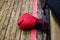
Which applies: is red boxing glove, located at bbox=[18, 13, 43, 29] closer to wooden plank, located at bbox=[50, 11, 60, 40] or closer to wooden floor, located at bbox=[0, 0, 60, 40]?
wooden floor, located at bbox=[0, 0, 60, 40]

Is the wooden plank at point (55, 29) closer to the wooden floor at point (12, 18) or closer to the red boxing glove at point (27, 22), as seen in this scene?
the wooden floor at point (12, 18)

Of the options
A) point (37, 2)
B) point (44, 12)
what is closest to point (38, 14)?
point (44, 12)

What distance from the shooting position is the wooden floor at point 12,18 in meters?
1.52

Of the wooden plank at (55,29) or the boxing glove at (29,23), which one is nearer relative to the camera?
the wooden plank at (55,29)

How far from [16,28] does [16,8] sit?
0.46m

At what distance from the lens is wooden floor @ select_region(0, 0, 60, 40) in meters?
1.52

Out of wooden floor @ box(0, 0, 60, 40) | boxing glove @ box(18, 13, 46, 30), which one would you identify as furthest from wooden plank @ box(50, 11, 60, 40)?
boxing glove @ box(18, 13, 46, 30)

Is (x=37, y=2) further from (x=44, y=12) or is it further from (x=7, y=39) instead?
(x=7, y=39)

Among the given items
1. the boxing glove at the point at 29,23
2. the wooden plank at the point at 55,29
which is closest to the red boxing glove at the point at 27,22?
the boxing glove at the point at 29,23

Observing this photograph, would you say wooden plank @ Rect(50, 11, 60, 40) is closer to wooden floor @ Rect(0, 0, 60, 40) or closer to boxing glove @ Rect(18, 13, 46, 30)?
wooden floor @ Rect(0, 0, 60, 40)

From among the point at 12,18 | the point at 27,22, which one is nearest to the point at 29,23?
the point at 27,22

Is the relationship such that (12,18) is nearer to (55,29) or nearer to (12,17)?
(12,17)

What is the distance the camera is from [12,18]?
5.82 ft

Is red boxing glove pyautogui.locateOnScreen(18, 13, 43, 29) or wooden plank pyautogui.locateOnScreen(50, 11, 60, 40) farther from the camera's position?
red boxing glove pyautogui.locateOnScreen(18, 13, 43, 29)
